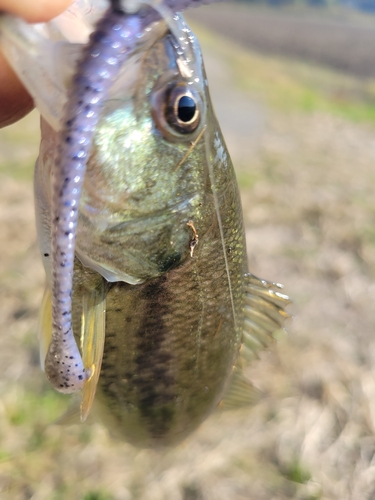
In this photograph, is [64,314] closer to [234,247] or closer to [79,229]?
[79,229]

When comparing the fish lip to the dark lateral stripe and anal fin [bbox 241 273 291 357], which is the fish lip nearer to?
the dark lateral stripe

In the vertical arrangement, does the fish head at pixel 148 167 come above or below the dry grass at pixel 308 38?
above

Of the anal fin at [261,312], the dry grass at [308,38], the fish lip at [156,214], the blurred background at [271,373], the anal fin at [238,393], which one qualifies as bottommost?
the dry grass at [308,38]

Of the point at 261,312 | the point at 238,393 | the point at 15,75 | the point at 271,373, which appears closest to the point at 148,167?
the point at 15,75

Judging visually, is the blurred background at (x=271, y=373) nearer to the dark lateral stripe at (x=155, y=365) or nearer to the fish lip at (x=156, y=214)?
the dark lateral stripe at (x=155, y=365)

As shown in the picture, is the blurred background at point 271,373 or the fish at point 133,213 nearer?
the fish at point 133,213

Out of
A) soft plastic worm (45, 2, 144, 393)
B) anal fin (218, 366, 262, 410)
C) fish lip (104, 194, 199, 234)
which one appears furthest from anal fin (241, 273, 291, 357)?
soft plastic worm (45, 2, 144, 393)

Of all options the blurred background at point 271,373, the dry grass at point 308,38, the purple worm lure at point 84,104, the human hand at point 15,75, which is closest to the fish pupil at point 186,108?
the purple worm lure at point 84,104
